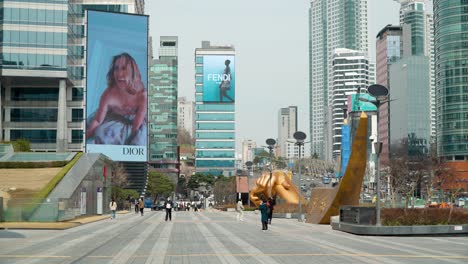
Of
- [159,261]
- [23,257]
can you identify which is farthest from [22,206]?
[159,261]

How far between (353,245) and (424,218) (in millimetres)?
7940

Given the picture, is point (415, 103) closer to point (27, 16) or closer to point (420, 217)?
point (27, 16)

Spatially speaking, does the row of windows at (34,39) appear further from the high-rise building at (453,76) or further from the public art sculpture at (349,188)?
the high-rise building at (453,76)

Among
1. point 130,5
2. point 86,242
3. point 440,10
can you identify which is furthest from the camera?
point 440,10

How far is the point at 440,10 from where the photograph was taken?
148000 mm

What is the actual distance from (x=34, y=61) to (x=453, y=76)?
288ft

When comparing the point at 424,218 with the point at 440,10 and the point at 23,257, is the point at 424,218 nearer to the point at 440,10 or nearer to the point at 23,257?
the point at 23,257

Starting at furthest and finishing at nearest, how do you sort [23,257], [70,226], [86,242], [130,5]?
[130,5]
[70,226]
[86,242]
[23,257]

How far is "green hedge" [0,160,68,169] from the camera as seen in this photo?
64.4 metres

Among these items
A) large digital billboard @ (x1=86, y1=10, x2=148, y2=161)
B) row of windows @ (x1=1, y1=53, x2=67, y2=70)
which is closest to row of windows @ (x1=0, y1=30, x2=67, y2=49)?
row of windows @ (x1=1, y1=53, x2=67, y2=70)

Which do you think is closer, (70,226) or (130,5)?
(70,226)

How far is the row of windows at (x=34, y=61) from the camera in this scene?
95.4m

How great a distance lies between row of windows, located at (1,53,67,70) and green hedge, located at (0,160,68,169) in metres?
33.9

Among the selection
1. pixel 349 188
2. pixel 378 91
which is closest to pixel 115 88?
pixel 349 188
